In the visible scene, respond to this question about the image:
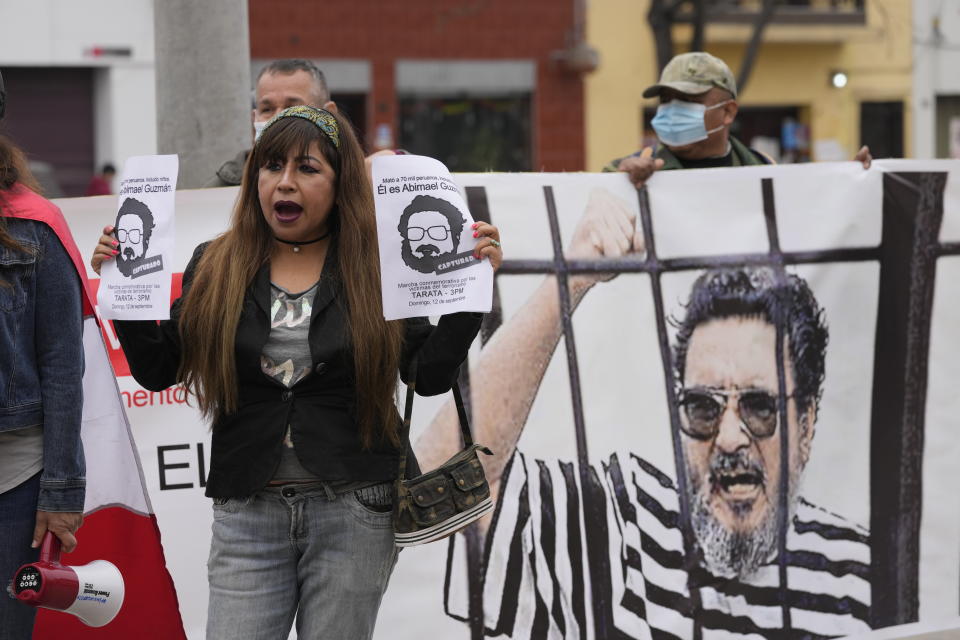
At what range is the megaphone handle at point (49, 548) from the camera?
2865mm

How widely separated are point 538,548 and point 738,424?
796mm

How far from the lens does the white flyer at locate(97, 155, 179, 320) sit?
2.79 m

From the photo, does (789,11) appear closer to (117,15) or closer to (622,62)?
(622,62)

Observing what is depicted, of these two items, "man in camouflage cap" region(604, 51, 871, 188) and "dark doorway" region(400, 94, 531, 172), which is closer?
"man in camouflage cap" region(604, 51, 871, 188)

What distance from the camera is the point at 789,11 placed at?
62.9 feet

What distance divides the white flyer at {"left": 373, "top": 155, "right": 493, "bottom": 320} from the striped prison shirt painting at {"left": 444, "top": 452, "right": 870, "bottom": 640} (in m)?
1.57

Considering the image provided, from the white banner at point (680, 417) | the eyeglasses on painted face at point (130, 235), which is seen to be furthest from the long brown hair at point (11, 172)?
the white banner at point (680, 417)

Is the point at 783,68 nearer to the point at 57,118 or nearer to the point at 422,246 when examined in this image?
the point at 57,118

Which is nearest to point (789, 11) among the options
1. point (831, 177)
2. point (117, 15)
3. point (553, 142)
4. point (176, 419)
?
point (553, 142)

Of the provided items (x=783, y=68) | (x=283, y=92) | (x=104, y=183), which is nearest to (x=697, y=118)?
(x=283, y=92)

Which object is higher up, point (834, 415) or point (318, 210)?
point (318, 210)

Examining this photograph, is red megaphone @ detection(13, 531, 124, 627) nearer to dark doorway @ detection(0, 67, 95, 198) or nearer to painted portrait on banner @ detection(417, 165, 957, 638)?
painted portrait on banner @ detection(417, 165, 957, 638)

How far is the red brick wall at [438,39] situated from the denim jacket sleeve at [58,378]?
14.5 meters

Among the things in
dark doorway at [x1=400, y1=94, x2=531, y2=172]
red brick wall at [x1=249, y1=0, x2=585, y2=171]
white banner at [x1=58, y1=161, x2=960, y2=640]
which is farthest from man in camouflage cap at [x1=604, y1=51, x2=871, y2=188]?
dark doorway at [x1=400, y1=94, x2=531, y2=172]
